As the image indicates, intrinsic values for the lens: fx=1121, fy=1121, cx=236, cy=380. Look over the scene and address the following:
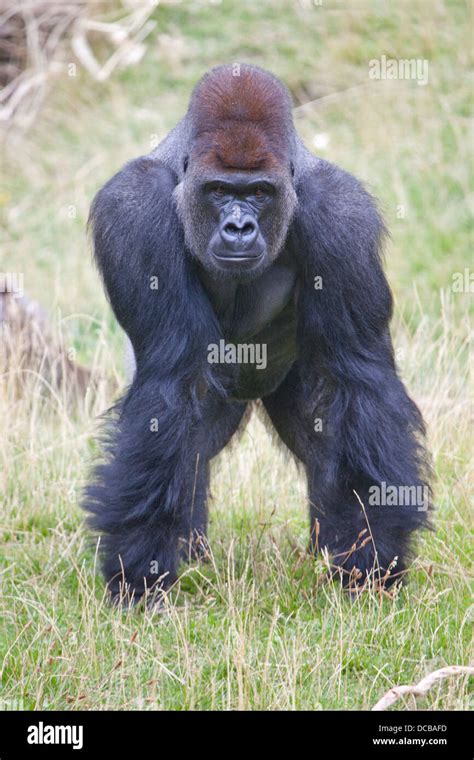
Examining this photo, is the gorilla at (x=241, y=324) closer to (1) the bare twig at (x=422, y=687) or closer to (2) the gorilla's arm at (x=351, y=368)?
(2) the gorilla's arm at (x=351, y=368)

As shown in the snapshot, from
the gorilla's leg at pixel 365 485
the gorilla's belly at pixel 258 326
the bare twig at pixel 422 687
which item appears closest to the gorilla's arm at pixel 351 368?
the gorilla's leg at pixel 365 485

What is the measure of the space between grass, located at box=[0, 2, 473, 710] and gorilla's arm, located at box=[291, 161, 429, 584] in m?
0.32

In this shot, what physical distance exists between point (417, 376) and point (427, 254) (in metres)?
2.90

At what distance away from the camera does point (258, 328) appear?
195 inches

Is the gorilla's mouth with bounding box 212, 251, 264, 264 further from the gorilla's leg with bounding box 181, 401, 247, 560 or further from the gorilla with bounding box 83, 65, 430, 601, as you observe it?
the gorilla's leg with bounding box 181, 401, 247, 560

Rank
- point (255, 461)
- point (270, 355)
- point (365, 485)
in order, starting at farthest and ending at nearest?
point (255, 461), point (270, 355), point (365, 485)

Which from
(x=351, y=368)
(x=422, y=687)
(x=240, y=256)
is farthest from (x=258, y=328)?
(x=422, y=687)

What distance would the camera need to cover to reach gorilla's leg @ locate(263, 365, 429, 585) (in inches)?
185

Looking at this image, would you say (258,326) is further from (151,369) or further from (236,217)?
(236,217)

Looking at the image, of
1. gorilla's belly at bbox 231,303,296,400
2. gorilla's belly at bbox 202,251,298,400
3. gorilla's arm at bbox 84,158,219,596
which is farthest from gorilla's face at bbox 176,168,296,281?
gorilla's belly at bbox 231,303,296,400

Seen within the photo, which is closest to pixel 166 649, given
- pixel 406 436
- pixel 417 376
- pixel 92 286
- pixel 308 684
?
pixel 308 684

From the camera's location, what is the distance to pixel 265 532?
538 cm

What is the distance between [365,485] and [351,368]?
55cm

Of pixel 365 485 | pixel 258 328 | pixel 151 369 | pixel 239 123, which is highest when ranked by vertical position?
pixel 239 123
